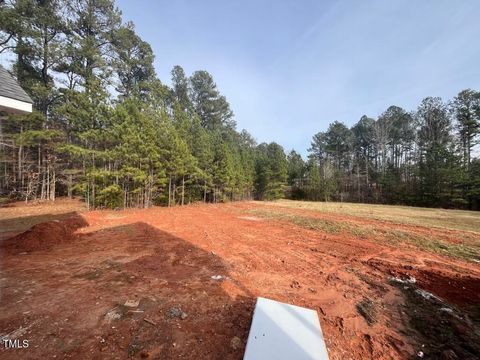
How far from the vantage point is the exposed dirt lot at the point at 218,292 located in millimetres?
2326

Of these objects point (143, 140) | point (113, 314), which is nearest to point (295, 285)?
point (113, 314)

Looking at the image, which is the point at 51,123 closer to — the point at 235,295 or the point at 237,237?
the point at 237,237

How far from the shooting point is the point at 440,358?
2264 millimetres

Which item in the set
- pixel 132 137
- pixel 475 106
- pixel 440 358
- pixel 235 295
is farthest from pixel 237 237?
pixel 475 106

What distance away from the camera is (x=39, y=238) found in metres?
6.06

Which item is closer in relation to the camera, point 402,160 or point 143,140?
point 143,140

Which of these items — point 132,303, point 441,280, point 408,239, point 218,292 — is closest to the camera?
point 132,303

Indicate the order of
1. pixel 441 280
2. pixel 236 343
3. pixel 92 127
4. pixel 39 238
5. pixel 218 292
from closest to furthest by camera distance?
1. pixel 236 343
2. pixel 218 292
3. pixel 441 280
4. pixel 39 238
5. pixel 92 127

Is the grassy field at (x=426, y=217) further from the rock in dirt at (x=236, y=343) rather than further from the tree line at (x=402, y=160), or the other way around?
the rock in dirt at (x=236, y=343)

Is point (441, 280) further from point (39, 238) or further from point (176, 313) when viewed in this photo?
point (39, 238)

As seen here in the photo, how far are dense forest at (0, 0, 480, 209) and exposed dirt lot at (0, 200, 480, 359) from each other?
10.8 ft

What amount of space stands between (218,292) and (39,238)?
5.85m

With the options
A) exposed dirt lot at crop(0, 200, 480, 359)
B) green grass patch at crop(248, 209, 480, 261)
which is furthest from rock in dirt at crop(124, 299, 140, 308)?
green grass patch at crop(248, 209, 480, 261)

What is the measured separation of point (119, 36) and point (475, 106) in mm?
38106
